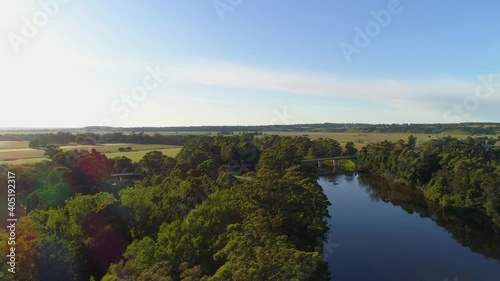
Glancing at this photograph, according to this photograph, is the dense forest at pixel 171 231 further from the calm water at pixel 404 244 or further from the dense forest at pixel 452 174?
the dense forest at pixel 452 174

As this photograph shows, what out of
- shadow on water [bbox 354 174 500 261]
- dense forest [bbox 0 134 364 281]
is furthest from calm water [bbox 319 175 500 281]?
dense forest [bbox 0 134 364 281]

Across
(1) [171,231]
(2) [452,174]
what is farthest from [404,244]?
(1) [171,231]

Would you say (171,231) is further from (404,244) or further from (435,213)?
(435,213)

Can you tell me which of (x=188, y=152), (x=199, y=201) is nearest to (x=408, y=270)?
(x=199, y=201)

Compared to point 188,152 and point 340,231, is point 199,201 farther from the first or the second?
point 188,152

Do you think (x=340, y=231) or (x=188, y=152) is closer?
(x=340, y=231)
